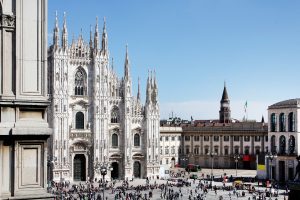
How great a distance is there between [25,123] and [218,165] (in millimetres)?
89219

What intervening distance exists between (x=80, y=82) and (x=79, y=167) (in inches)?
447

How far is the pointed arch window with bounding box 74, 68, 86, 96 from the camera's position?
6688 centimetres

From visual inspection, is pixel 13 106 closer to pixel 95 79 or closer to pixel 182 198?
pixel 182 198

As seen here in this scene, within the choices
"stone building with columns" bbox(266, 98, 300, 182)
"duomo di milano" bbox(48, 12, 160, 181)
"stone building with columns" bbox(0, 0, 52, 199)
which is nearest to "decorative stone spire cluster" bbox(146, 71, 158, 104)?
"duomo di milano" bbox(48, 12, 160, 181)

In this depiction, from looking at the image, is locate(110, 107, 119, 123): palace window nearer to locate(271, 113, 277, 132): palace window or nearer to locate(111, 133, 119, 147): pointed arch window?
locate(111, 133, 119, 147): pointed arch window

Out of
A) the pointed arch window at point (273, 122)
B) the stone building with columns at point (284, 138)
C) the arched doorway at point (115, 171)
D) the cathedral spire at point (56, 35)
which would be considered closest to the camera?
the cathedral spire at point (56, 35)

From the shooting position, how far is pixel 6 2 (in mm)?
9953

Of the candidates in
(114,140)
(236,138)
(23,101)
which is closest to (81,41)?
(114,140)

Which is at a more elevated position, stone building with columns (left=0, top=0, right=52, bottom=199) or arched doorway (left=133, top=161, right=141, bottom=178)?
stone building with columns (left=0, top=0, right=52, bottom=199)

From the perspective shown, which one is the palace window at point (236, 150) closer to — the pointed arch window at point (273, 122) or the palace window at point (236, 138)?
the palace window at point (236, 138)

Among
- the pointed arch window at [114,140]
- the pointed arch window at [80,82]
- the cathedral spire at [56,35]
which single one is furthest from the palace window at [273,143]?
the cathedral spire at [56,35]

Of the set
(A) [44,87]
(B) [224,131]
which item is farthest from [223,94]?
(A) [44,87]

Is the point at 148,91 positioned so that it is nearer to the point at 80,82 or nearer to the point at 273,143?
the point at 80,82

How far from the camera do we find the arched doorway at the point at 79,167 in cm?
6669
